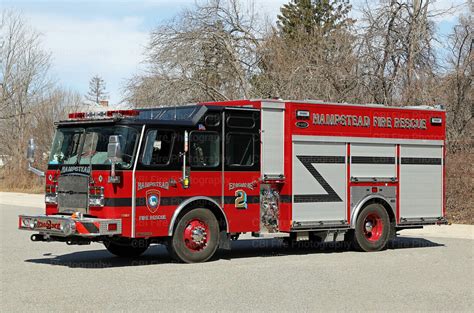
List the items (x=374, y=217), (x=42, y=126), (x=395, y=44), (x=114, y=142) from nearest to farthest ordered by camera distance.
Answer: (x=114, y=142)
(x=374, y=217)
(x=395, y=44)
(x=42, y=126)

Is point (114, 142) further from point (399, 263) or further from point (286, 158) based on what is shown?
point (399, 263)

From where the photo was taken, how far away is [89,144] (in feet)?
46.8

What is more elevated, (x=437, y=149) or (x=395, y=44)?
(x=395, y=44)

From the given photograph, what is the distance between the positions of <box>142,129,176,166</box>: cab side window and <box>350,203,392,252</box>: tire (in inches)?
172

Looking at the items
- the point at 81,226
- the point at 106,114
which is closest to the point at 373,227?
the point at 106,114

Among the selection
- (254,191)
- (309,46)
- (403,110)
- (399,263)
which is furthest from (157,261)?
(309,46)

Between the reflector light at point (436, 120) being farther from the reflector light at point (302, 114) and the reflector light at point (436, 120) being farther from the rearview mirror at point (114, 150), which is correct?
the rearview mirror at point (114, 150)

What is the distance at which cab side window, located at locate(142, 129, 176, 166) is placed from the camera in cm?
1380

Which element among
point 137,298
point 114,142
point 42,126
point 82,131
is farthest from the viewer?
point 42,126

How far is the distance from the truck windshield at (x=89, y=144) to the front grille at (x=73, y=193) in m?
0.32

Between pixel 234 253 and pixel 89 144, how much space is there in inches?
147

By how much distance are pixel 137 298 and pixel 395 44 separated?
19420 mm

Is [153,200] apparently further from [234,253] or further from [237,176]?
[234,253]

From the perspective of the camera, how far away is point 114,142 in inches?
514
